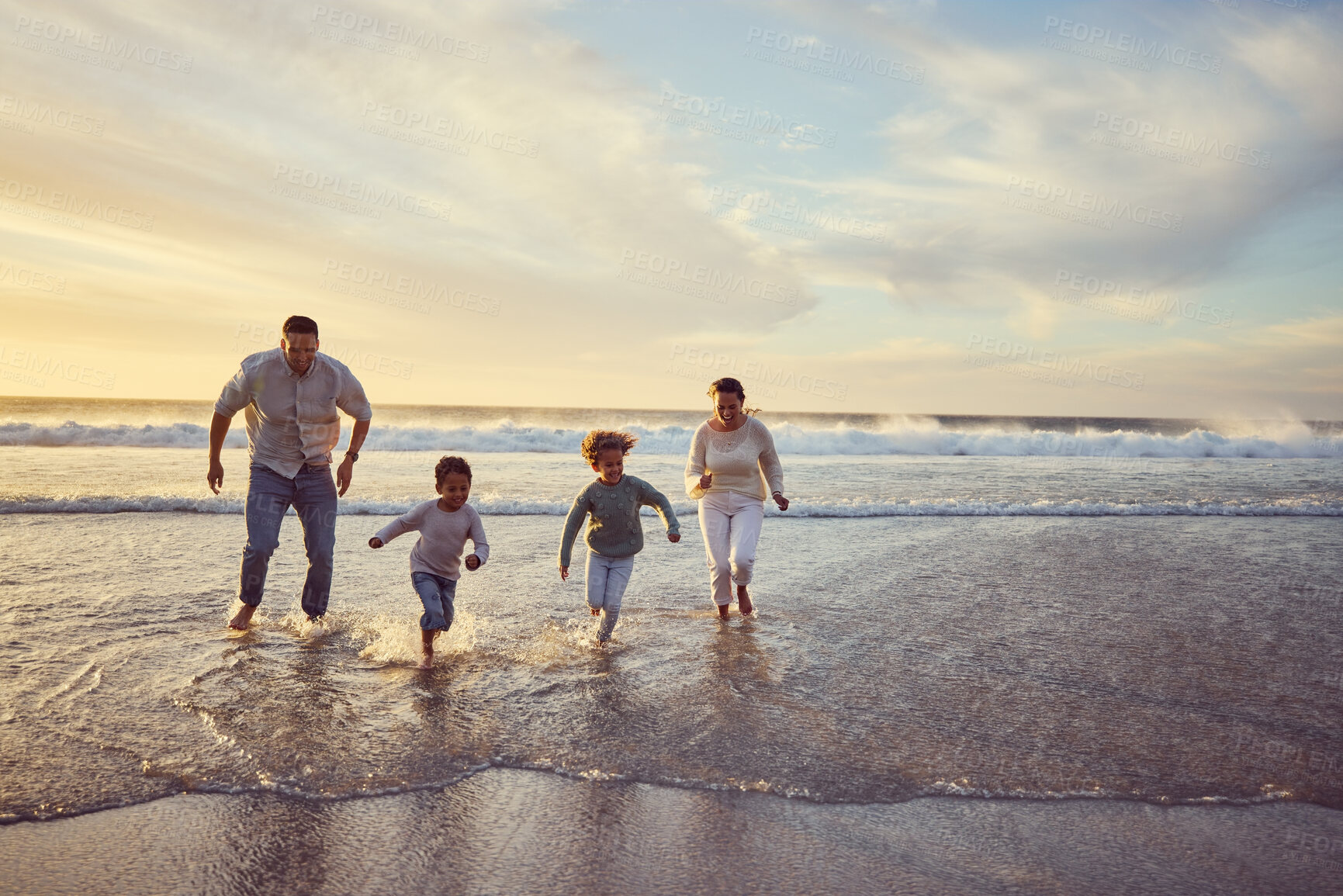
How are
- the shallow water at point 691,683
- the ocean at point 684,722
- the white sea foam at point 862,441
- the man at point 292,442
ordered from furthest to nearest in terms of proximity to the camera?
the white sea foam at point 862,441, the man at point 292,442, the shallow water at point 691,683, the ocean at point 684,722

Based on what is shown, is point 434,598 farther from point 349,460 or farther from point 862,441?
point 862,441

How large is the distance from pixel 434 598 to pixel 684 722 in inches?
81.8

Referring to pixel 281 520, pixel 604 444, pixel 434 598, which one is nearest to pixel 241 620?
pixel 281 520

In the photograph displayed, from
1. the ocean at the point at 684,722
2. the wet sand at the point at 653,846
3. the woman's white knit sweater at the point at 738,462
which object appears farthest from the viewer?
the woman's white knit sweater at the point at 738,462

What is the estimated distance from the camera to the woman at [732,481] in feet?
21.5

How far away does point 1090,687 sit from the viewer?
191 inches

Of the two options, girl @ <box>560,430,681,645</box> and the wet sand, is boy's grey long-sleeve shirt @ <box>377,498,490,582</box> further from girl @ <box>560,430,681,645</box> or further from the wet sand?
the wet sand

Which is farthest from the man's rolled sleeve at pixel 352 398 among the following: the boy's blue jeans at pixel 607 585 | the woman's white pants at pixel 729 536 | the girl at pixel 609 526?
the woman's white pants at pixel 729 536

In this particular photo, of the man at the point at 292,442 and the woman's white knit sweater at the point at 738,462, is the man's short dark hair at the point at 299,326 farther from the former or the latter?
the woman's white knit sweater at the point at 738,462

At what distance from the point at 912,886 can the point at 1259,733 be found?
2.69m

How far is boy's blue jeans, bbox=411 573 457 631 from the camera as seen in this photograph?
17.1 feet

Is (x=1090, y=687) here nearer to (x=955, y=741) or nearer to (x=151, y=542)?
(x=955, y=741)

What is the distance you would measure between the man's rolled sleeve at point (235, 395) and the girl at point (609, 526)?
2.46 metres

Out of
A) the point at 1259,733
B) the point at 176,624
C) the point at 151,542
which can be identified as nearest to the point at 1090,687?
the point at 1259,733
